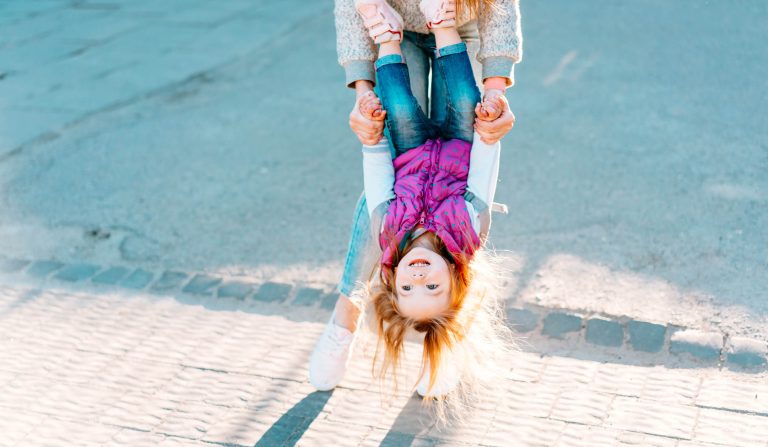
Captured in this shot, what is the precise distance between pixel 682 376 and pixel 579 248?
90 cm

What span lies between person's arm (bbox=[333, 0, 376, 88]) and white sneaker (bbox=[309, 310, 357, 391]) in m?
0.86

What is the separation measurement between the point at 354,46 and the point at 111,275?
5.69ft

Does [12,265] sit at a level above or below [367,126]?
below

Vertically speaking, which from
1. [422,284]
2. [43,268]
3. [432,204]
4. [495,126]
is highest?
[495,126]

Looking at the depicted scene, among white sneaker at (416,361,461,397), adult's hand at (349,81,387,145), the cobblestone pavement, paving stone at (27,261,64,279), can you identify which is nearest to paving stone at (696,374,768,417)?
the cobblestone pavement

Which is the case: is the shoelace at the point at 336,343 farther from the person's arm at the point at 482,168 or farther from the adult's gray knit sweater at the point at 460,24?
the adult's gray knit sweater at the point at 460,24

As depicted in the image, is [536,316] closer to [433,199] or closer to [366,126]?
[433,199]

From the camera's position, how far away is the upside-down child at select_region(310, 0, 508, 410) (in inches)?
96.3

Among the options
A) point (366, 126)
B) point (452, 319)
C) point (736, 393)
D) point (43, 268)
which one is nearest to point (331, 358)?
point (452, 319)

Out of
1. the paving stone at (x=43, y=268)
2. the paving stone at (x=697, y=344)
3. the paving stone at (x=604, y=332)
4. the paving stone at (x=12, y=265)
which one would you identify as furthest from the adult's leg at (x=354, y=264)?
the paving stone at (x=12, y=265)

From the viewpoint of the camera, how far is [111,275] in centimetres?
376

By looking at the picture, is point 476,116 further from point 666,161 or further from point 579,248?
point 666,161

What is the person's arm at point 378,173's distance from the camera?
2586 millimetres

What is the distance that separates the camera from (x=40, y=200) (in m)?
4.44
